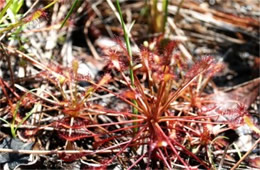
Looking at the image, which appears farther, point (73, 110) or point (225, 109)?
point (225, 109)

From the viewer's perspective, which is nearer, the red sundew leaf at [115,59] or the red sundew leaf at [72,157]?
the red sundew leaf at [72,157]

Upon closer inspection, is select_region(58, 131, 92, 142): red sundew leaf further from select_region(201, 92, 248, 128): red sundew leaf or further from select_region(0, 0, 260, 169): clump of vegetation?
select_region(201, 92, 248, 128): red sundew leaf

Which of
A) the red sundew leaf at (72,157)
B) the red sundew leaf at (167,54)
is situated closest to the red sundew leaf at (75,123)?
the red sundew leaf at (72,157)

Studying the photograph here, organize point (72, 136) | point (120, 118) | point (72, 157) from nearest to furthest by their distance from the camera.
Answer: point (72, 157) → point (72, 136) → point (120, 118)

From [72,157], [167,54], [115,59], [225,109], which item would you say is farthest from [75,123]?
[225,109]

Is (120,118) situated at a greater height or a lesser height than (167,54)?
lesser

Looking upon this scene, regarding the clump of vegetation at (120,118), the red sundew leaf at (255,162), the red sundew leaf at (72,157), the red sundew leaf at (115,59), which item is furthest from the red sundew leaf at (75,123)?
the red sundew leaf at (255,162)

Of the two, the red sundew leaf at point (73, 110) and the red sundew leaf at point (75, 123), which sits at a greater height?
the red sundew leaf at point (73, 110)

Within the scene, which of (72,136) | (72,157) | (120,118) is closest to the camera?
(72,157)

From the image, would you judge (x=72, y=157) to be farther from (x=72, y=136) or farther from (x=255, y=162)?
(x=255, y=162)

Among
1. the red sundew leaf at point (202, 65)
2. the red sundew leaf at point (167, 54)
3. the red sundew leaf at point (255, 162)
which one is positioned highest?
the red sundew leaf at point (167, 54)

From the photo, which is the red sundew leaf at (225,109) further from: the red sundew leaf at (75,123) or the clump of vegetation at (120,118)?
the red sundew leaf at (75,123)
